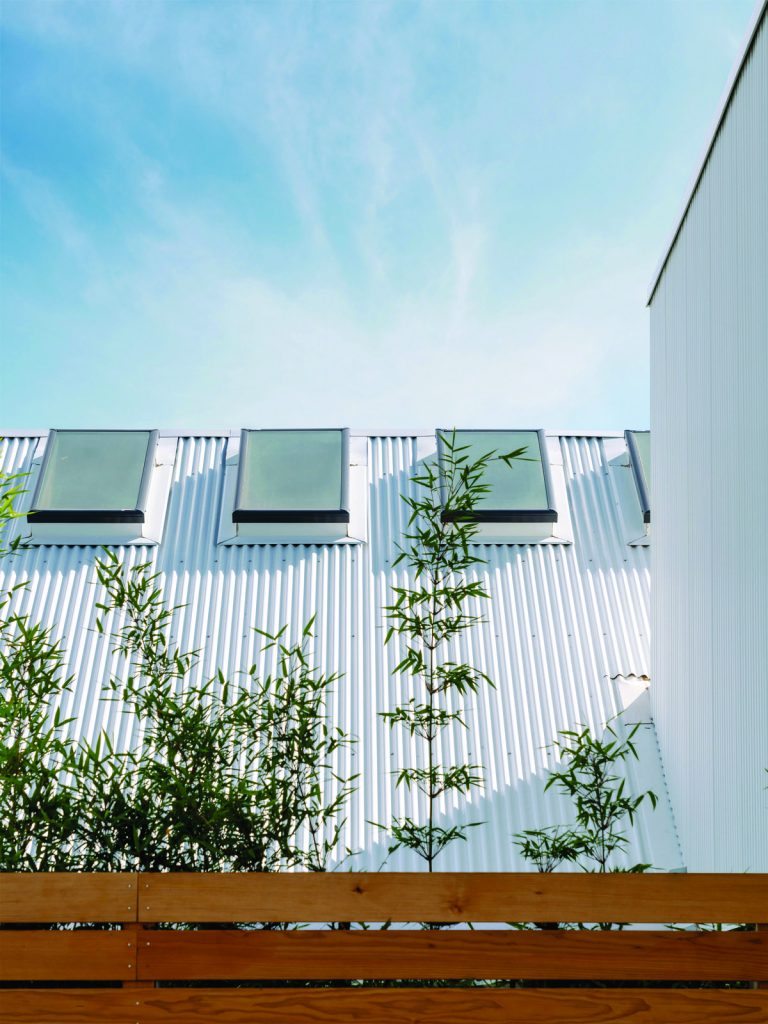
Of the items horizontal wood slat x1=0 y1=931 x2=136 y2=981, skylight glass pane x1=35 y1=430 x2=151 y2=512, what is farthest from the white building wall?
skylight glass pane x1=35 y1=430 x2=151 y2=512

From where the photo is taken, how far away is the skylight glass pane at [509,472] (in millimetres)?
8039

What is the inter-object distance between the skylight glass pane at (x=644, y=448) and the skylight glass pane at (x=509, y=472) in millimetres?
989

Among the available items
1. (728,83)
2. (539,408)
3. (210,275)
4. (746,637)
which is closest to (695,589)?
(746,637)

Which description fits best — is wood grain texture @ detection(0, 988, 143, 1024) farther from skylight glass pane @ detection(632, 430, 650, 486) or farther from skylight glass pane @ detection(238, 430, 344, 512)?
skylight glass pane @ detection(632, 430, 650, 486)

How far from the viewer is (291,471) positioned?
8.33 metres

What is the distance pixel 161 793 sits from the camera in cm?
321

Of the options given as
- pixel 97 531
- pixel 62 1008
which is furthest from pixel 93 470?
pixel 62 1008

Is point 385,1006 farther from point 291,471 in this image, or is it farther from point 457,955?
point 291,471

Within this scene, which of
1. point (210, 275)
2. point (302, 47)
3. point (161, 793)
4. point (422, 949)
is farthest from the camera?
point (210, 275)

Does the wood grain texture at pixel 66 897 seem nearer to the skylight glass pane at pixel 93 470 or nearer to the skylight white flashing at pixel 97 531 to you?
the skylight white flashing at pixel 97 531

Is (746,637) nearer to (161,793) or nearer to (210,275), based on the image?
(161,793)

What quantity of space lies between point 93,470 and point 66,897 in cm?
635

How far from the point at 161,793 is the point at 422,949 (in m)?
1.19

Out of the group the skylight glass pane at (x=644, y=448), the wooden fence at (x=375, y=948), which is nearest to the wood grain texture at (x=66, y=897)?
the wooden fence at (x=375, y=948)
